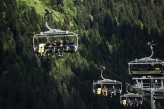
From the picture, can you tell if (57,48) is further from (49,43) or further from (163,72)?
(163,72)

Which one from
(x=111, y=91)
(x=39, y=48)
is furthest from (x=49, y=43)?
(x=111, y=91)

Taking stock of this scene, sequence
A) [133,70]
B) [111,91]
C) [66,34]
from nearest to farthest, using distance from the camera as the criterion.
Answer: [66,34]
[133,70]
[111,91]

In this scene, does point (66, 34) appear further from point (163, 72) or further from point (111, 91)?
point (111, 91)

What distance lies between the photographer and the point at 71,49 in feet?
134

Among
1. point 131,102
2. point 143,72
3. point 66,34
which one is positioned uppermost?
point 66,34

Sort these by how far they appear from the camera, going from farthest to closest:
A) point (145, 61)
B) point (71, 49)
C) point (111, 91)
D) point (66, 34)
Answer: point (111, 91) < point (145, 61) < point (71, 49) < point (66, 34)

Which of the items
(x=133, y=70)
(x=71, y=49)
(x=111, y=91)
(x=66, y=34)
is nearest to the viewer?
(x=66, y=34)

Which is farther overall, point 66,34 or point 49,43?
point 49,43

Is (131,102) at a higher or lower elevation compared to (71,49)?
lower

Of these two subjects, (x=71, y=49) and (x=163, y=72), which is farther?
(x=163, y=72)

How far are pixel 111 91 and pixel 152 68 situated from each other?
12.8 m

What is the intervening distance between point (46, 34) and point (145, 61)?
1214 cm

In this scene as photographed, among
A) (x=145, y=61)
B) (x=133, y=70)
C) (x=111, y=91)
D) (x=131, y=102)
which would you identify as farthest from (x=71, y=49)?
(x=131, y=102)

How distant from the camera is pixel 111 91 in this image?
62.4m
